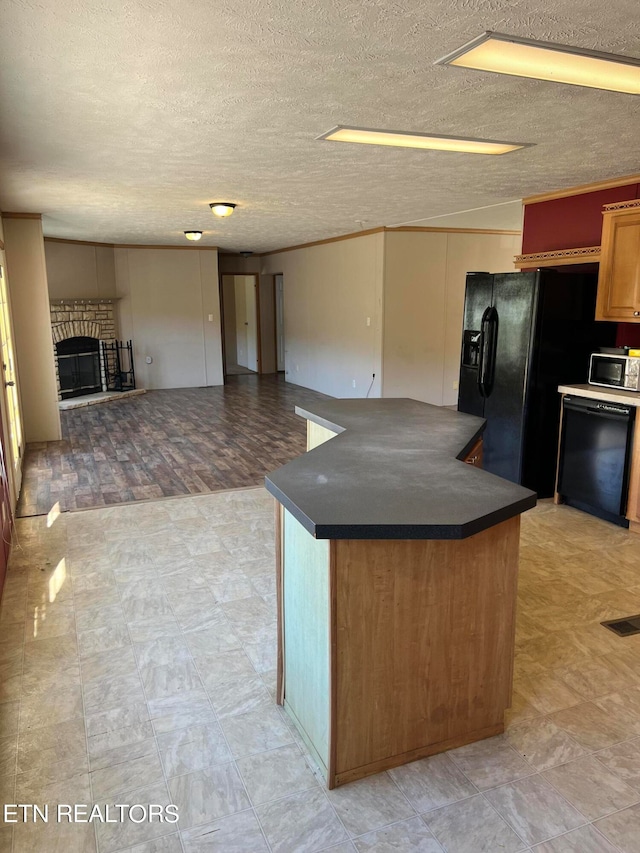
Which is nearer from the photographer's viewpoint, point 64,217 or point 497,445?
point 497,445

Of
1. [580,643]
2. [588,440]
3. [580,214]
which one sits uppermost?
[580,214]

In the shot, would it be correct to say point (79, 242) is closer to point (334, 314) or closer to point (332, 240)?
point (332, 240)

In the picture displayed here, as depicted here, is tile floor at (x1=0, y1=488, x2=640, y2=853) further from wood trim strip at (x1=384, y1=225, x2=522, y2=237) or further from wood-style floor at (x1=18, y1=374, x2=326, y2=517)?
wood trim strip at (x1=384, y1=225, x2=522, y2=237)

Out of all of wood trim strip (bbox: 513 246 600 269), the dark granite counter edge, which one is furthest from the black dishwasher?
the dark granite counter edge

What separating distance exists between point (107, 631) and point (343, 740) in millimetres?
1448

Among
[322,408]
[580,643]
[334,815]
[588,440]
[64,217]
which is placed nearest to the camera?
[334,815]

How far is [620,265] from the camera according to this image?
415 cm

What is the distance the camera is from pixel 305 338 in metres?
10.2

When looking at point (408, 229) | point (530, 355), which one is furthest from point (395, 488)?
point (408, 229)

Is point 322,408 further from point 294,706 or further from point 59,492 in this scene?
point 59,492

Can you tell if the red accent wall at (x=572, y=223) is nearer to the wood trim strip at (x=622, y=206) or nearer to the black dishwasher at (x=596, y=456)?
the wood trim strip at (x=622, y=206)

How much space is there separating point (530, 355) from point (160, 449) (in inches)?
150

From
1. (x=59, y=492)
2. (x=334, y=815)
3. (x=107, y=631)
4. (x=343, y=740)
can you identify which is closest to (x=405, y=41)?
(x=343, y=740)

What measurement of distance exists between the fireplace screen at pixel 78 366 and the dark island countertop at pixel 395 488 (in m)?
7.24
